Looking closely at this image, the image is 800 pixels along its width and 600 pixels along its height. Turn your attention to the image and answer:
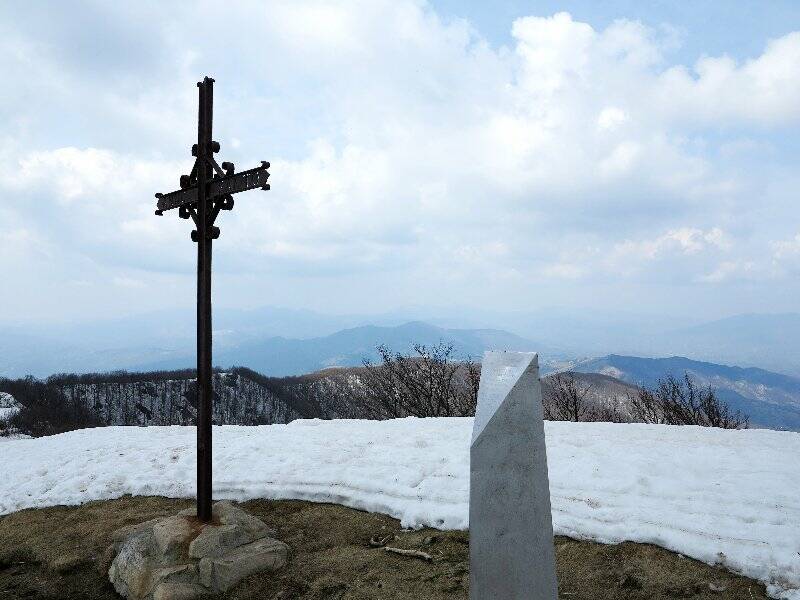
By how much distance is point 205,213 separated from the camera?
296 inches

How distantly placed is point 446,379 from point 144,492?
78.5 feet

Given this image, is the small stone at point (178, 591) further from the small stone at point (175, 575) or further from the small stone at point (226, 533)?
the small stone at point (226, 533)

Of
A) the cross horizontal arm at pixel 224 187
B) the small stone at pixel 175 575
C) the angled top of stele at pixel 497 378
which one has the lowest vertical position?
the small stone at pixel 175 575

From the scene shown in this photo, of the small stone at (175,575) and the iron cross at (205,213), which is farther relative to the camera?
the iron cross at (205,213)

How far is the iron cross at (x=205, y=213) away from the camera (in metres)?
7.14

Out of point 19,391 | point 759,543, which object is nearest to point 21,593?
point 759,543

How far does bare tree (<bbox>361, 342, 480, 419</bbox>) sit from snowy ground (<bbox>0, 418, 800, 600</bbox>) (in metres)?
17.1

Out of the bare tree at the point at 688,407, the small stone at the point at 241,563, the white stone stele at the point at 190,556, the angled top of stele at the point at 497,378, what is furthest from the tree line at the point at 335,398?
the angled top of stele at the point at 497,378

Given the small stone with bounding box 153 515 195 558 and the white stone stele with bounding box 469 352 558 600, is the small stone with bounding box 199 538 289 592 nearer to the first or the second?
the small stone with bounding box 153 515 195 558

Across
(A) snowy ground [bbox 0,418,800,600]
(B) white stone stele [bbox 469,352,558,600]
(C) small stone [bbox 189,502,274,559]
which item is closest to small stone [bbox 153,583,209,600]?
(C) small stone [bbox 189,502,274,559]

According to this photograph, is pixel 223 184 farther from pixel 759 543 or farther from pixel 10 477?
pixel 10 477

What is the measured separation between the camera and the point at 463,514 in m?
7.66

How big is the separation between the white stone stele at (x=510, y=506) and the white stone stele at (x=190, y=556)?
3632 millimetres

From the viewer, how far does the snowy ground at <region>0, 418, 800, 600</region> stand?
6.81 metres
